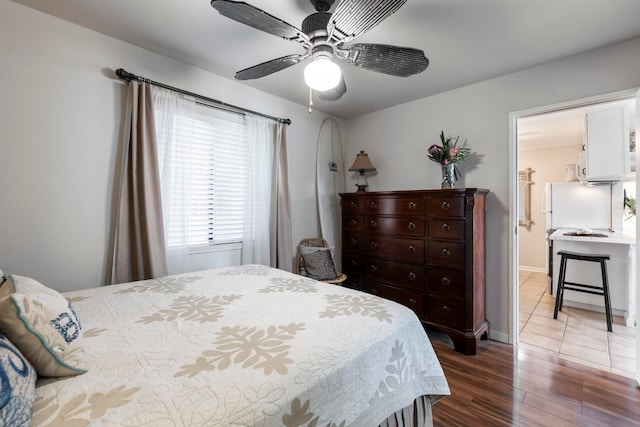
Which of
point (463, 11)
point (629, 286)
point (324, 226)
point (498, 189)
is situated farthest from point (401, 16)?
point (629, 286)

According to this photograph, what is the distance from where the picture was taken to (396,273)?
278 cm

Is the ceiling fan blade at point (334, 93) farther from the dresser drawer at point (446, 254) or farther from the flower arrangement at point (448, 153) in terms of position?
the dresser drawer at point (446, 254)

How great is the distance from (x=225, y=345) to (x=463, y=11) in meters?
2.23

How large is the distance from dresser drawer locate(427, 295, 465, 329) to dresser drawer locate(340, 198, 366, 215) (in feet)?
3.83

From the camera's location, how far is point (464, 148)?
2801mm

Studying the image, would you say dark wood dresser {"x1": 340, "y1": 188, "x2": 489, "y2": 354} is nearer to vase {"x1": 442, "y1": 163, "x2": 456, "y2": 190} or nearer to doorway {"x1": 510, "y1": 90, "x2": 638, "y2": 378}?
vase {"x1": 442, "y1": 163, "x2": 456, "y2": 190}

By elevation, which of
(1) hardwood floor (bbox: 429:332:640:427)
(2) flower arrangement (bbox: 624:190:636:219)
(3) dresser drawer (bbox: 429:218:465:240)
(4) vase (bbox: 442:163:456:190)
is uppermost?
(4) vase (bbox: 442:163:456:190)

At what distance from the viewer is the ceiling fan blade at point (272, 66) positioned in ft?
5.41

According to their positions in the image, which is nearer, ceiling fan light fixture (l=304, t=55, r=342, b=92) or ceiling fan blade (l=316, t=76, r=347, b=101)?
ceiling fan light fixture (l=304, t=55, r=342, b=92)

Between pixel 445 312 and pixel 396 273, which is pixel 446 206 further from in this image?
pixel 445 312

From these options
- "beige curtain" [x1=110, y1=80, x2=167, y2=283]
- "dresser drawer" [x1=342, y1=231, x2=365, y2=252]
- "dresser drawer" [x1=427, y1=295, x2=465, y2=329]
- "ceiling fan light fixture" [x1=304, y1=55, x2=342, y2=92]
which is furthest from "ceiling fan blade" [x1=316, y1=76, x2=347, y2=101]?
"dresser drawer" [x1=427, y1=295, x2=465, y2=329]

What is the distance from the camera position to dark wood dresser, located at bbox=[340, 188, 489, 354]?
2.36 metres

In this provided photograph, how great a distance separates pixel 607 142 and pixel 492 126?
1525 millimetres

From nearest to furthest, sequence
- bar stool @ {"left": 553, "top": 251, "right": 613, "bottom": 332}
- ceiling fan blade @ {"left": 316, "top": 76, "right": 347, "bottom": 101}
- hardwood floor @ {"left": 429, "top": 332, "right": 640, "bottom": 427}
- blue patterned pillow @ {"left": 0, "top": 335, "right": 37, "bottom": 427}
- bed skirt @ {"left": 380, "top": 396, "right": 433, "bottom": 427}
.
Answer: blue patterned pillow @ {"left": 0, "top": 335, "right": 37, "bottom": 427} → bed skirt @ {"left": 380, "top": 396, "right": 433, "bottom": 427} → hardwood floor @ {"left": 429, "top": 332, "right": 640, "bottom": 427} → ceiling fan blade @ {"left": 316, "top": 76, "right": 347, "bottom": 101} → bar stool @ {"left": 553, "top": 251, "right": 613, "bottom": 332}
